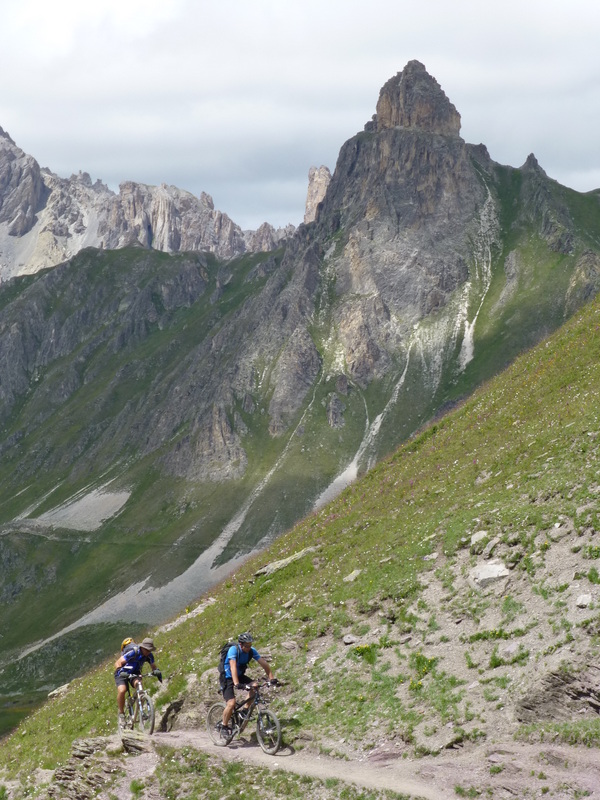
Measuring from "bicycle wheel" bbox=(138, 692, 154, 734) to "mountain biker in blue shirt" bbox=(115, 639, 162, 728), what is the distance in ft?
1.83

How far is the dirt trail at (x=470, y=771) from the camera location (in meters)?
16.4

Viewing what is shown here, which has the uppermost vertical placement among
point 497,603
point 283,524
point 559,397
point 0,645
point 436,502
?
point 559,397

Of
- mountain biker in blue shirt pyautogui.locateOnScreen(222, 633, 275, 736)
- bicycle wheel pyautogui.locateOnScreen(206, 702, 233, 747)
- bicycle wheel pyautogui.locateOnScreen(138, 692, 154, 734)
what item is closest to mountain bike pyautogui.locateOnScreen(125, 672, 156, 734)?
bicycle wheel pyautogui.locateOnScreen(138, 692, 154, 734)

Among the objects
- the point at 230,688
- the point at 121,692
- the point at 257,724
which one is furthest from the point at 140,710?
the point at 257,724

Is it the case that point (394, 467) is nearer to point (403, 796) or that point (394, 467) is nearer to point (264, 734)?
point (264, 734)

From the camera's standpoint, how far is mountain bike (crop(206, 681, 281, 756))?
21.3 meters

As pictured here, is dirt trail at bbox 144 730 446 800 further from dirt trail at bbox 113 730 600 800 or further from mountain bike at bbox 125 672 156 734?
mountain bike at bbox 125 672 156 734

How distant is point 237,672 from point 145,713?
4.70 meters

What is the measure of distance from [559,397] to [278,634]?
21727mm

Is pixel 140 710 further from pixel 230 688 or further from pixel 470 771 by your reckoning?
pixel 470 771


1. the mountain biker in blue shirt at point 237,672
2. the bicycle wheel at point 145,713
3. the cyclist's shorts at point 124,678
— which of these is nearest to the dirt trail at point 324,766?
the bicycle wheel at point 145,713

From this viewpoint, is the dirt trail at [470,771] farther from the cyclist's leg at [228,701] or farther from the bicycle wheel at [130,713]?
the bicycle wheel at [130,713]

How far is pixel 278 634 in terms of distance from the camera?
2977cm

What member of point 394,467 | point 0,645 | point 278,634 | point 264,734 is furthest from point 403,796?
point 0,645
